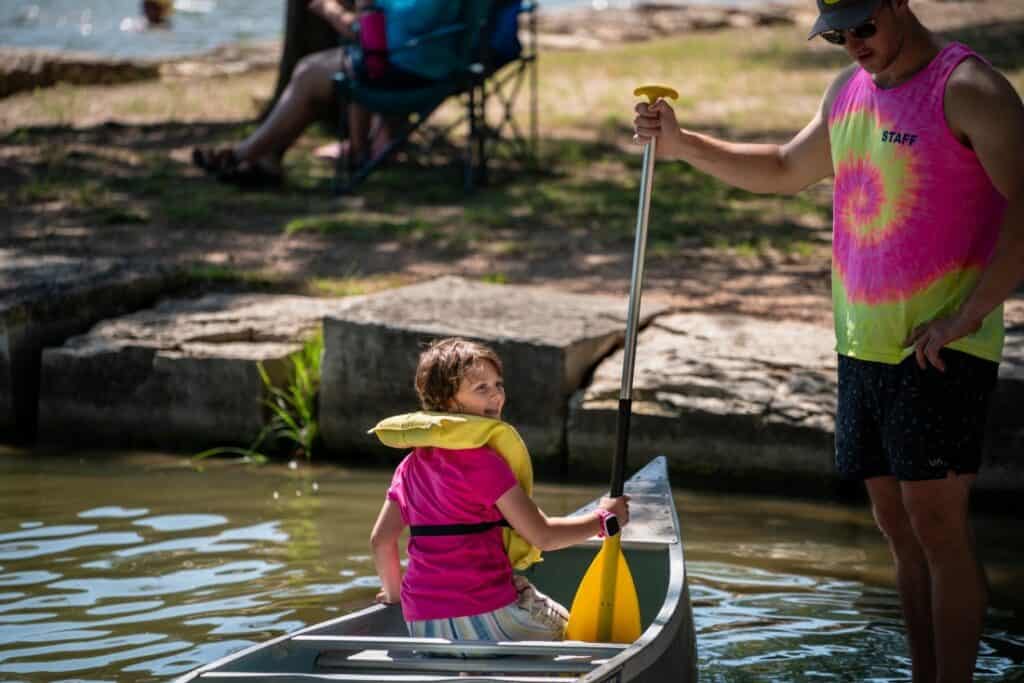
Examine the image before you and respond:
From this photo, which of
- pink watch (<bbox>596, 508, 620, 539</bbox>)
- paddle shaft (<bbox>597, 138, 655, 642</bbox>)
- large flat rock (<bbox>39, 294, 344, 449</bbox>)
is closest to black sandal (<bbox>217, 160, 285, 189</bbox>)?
large flat rock (<bbox>39, 294, 344, 449</bbox>)

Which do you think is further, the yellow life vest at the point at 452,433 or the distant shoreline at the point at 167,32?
the distant shoreline at the point at 167,32

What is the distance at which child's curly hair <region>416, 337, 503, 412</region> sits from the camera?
12.3 feet

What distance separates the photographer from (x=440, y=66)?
9383 mm

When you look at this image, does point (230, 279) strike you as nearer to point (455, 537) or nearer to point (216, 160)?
point (216, 160)

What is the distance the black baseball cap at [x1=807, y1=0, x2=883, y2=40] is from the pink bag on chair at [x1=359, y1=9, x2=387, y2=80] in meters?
5.98

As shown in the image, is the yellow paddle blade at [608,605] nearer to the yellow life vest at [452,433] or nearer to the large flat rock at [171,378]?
the yellow life vest at [452,433]

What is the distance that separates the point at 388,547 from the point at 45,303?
136 inches

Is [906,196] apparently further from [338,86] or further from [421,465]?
[338,86]

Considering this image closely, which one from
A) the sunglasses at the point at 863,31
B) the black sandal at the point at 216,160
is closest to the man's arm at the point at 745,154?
the sunglasses at the point at 863,31

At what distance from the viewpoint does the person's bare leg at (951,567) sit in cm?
348

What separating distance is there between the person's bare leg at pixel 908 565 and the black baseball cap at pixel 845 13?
1.04 meters

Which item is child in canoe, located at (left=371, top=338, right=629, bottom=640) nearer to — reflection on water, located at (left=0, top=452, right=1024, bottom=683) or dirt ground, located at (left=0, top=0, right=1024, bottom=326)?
reflection on water, located at (left=0, top=452, right=1024, bottom=683)

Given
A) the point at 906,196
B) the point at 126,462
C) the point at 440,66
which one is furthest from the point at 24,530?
the point at 440,66

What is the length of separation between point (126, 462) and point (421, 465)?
10.2 feet
